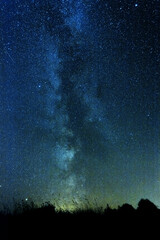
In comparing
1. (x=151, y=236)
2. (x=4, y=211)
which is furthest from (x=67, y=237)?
(x=4, y=211)

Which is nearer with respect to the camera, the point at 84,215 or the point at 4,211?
the point at 84,215

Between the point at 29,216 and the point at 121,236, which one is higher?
the point at 29,216

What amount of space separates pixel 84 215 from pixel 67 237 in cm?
125

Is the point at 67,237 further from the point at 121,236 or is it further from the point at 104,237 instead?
the point at 121,236

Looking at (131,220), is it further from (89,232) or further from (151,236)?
(89,232)

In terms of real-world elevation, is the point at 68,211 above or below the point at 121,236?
above

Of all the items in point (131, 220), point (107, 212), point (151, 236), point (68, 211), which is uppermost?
point (68, 211)

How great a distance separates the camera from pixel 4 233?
526 cm

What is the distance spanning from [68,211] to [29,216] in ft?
3.80

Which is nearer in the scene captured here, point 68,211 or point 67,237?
point 67,237

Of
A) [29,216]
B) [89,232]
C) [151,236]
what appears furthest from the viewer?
[29,216]

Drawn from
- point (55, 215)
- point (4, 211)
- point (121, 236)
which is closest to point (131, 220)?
point (121, 236)

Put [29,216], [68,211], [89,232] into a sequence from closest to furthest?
[89,232] → [29,216] → [68,211]

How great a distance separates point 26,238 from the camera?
16.5 feet
